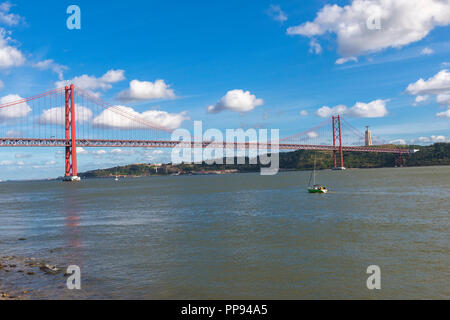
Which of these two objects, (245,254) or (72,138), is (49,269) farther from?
(72,138)

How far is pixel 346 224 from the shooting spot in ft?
90.2

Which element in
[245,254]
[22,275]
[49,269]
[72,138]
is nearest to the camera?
[22,275]

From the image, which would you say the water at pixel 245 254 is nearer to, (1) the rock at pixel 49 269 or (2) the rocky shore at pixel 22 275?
(2) the rocky shore at pixel 22 275

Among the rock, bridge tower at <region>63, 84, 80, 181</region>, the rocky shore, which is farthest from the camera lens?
bridge tower at <region>63, 84, 80, 181</region>

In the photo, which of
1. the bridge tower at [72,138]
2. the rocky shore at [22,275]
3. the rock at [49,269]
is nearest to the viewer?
the rocky shore at [22,275]

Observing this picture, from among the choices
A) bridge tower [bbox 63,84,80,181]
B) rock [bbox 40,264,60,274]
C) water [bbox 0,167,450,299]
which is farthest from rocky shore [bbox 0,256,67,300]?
bridge tower [bbox 63,84,80,181]

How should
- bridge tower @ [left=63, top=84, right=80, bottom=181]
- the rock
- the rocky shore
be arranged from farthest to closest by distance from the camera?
bridge tower @ [left=63, top=84, right=80, bottom=181] → the rock → the rocky shore

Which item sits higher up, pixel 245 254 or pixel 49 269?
pixel 245 254

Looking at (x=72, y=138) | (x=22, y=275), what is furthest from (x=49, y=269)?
(x=72, y=138)

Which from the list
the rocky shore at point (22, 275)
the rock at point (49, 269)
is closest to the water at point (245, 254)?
the rocky shore at point (22, 275)

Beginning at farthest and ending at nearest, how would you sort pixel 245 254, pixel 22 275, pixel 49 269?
1. pixel 245 254
2. pixel 49 269
3. pixel 22 275

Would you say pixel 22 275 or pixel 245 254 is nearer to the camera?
pixel 22 275

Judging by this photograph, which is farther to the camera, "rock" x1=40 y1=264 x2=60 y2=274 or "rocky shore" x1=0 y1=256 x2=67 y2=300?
"rock" x1=40 y1=264 x2=60 y2=274

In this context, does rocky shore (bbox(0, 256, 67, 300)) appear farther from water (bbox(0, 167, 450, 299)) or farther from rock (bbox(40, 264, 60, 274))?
water (bbox(0, 167, 450, 299))
